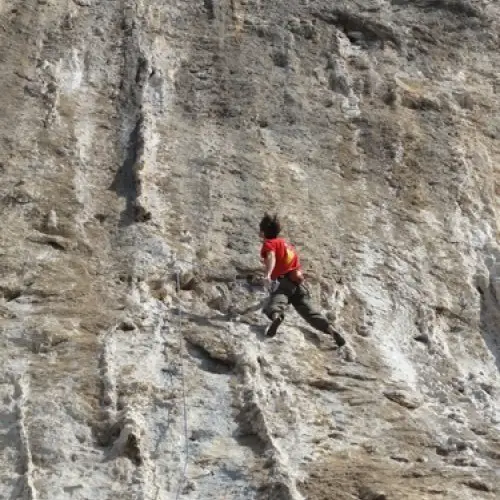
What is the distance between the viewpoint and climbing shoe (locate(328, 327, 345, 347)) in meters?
11.0

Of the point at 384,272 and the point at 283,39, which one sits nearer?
the point at 384,272

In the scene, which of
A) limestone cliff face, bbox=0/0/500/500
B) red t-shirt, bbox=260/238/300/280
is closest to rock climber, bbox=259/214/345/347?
red t-shirt, bbox=260/238/300/280

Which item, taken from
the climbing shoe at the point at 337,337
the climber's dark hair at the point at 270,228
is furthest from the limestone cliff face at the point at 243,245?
the climber's dark hair at the point at 270,228

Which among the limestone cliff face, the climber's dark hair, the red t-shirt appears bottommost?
the limestone cliff face

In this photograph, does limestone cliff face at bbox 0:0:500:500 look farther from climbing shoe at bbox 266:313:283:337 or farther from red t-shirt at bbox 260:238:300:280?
red t-shirt at bbox 260:238:300:280

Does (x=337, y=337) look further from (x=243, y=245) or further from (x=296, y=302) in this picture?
(x=243, y=245)

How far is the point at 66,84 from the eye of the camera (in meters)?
14.5

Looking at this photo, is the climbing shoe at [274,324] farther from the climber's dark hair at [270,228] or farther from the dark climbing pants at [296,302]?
the climber's dark hair at [270,228]

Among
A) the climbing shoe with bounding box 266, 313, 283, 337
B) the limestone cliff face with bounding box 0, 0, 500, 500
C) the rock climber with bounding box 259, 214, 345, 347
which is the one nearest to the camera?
the limestone cliff face with bounding box 0, 0, 500, 500

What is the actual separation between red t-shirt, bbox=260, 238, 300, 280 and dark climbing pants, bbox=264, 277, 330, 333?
99 mm

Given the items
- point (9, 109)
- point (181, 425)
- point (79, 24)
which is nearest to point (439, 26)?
point (79, 24)

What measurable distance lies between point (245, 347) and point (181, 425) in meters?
1.38

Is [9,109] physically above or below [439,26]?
below

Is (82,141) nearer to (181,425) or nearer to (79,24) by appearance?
(79,24)
